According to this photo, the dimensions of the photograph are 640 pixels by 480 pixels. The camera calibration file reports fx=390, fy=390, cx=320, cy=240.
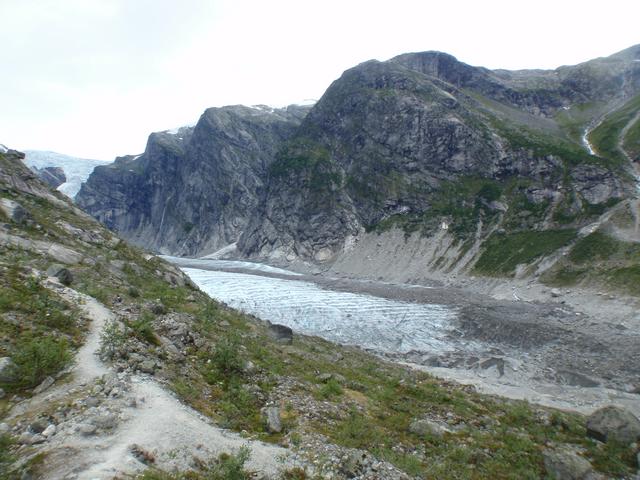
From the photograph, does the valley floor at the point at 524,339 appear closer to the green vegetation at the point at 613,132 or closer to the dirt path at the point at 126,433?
the dirt path at the point at 126,433

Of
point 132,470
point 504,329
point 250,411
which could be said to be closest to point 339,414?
point 250,411

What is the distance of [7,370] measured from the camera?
11.0 metres

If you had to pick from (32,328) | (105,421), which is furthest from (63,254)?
(105,421)

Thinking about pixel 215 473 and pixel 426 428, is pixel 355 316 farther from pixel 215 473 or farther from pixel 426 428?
pixel 215 473

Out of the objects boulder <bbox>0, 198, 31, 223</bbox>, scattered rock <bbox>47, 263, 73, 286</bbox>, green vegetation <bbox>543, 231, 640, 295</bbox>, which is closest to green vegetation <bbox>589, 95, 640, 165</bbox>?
green vegetation <bbox>543, 231, 640, 295</bbox>

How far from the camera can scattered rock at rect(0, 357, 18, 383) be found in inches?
431

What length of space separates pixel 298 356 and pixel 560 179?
11667 cm

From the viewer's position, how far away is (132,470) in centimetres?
834

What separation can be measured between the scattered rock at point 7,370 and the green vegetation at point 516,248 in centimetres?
8848

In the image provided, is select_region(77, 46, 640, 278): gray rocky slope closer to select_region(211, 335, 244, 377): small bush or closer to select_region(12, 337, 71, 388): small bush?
select_region(211, 335, 244, 377): small bush

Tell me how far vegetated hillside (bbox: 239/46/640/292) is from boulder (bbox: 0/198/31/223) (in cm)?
8391

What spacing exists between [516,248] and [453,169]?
53654mm

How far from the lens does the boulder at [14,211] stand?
26314 millimetres

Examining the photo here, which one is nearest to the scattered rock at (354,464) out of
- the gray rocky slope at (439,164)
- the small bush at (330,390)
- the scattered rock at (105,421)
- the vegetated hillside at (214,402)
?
the vegetated hillside at (214,402)
